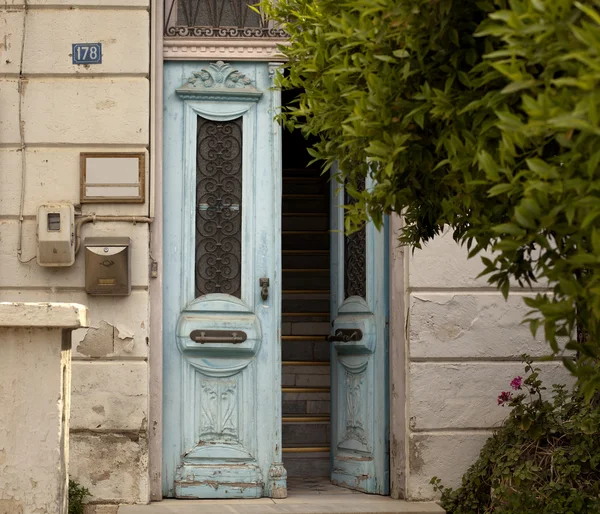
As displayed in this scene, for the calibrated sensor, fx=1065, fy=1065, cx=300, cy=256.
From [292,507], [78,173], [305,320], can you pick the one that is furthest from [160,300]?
[305,320]

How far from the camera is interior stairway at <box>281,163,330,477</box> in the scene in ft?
28.5

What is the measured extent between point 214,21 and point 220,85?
18.7 inches

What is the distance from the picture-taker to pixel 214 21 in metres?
7.64

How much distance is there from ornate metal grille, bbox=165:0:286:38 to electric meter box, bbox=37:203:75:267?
1526 millimetres

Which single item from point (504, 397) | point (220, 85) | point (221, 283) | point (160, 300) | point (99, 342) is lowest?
point (504, 397)

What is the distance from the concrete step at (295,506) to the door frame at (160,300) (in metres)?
0.19

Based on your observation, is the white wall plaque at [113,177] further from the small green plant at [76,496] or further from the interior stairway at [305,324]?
the small green plant at [76,496]

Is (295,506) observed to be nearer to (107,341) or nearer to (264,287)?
(264,287)

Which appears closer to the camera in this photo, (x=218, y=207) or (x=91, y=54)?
(x=91, y=54)

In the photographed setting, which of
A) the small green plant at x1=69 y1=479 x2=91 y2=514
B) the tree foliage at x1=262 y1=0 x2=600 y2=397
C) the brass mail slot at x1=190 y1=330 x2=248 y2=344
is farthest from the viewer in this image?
the brass mail slot at x1=190 y1=330 x2=248 y2=344

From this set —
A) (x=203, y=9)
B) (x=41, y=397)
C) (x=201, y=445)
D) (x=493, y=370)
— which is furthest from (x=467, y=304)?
(x=41, y=397)

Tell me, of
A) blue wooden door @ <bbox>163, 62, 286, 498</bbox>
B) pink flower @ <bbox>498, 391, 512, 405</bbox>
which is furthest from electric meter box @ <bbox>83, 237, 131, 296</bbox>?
pink flower @ <bbox>498, 391, 512, 405</bbox>

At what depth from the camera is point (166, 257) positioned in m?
7.41

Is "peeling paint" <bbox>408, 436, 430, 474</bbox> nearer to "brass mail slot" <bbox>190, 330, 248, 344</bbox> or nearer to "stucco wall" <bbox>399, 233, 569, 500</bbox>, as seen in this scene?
"stucco wall" <bbox>399, 233, 569, 500</bbox>
